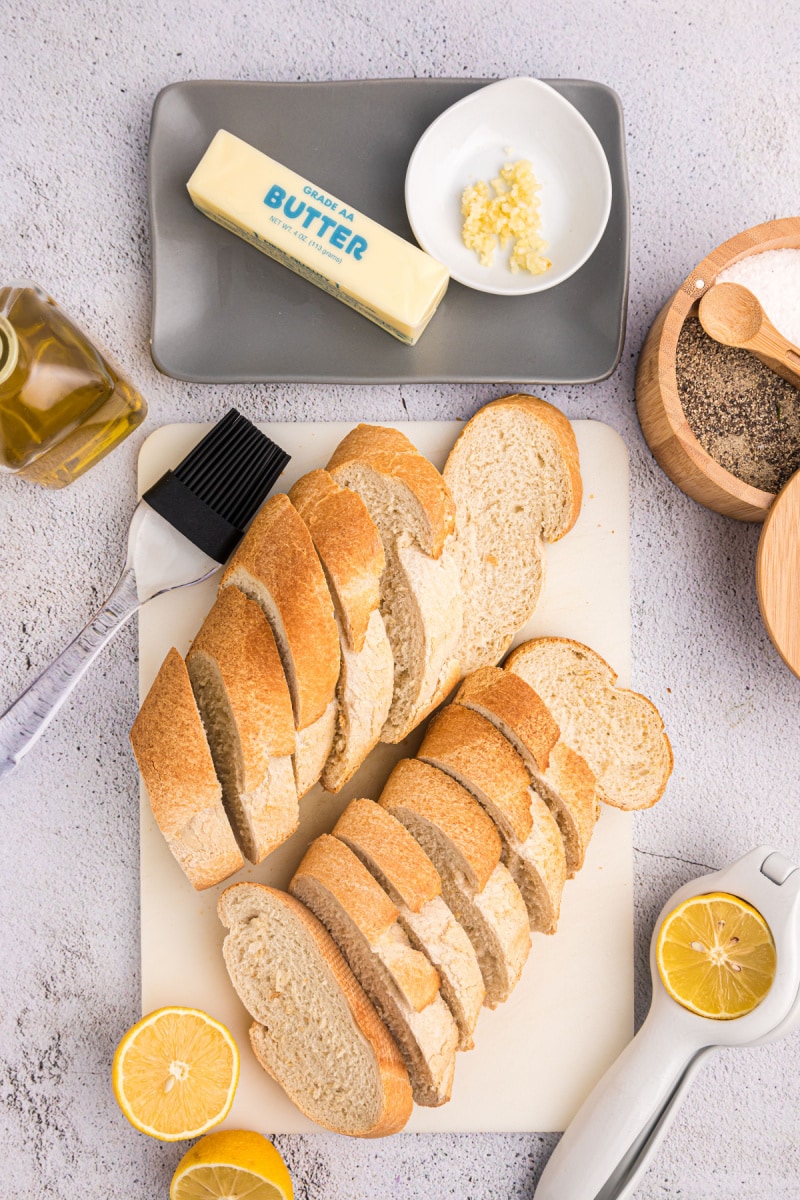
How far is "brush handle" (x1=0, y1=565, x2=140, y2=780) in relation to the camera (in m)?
1.80

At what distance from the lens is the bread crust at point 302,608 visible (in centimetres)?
159

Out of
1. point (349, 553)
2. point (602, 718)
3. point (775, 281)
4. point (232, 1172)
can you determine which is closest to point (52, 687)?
point (349, 553)

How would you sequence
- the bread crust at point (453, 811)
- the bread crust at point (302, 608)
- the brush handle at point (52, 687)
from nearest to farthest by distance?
the bread crust at point (302, 608) < the bread crust at point (453, 811) < the brush handle at point (52, 687)

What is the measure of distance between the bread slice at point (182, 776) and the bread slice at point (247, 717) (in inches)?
2.2

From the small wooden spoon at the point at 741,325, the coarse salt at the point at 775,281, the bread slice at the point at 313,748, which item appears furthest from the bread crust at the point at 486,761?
the coarse salt at the point at 775,281

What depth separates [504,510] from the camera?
1.88 metres

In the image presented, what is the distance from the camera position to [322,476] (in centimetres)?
173

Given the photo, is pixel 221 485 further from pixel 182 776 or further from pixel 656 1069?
pixel 656 1069

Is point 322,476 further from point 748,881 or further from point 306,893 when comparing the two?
point 748,881

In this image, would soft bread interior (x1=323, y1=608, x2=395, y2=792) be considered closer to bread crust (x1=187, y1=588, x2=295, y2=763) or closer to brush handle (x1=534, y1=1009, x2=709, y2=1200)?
bread crust (x1=187, y1=588, x2=295, y2=763)

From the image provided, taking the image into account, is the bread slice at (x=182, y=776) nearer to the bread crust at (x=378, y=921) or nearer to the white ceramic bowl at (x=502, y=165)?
the bread crust at (x=378, y=921)

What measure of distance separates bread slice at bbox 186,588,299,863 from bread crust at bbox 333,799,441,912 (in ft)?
0.47

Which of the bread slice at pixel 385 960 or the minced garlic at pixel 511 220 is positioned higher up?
the minced garlic at pixel 511 220

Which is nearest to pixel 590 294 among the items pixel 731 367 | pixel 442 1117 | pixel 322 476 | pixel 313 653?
pixel 731 367
